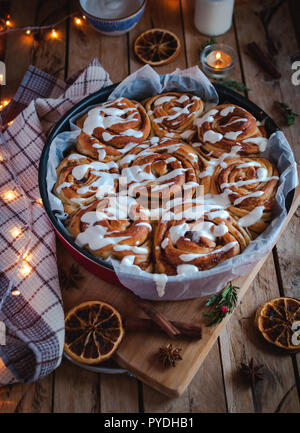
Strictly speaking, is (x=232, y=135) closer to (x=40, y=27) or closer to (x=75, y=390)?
(x=75, y=390)

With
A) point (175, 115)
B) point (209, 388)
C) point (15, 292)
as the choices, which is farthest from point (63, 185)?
point (209, 388)

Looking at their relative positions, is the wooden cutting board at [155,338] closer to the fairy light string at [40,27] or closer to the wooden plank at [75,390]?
the wooden plank at [75,390]

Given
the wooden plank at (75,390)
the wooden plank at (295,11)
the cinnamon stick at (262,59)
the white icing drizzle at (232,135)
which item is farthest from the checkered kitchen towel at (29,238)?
the wooden plank at (295,11)

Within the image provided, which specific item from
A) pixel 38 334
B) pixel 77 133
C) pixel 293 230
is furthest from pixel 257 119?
pixel 38 334
